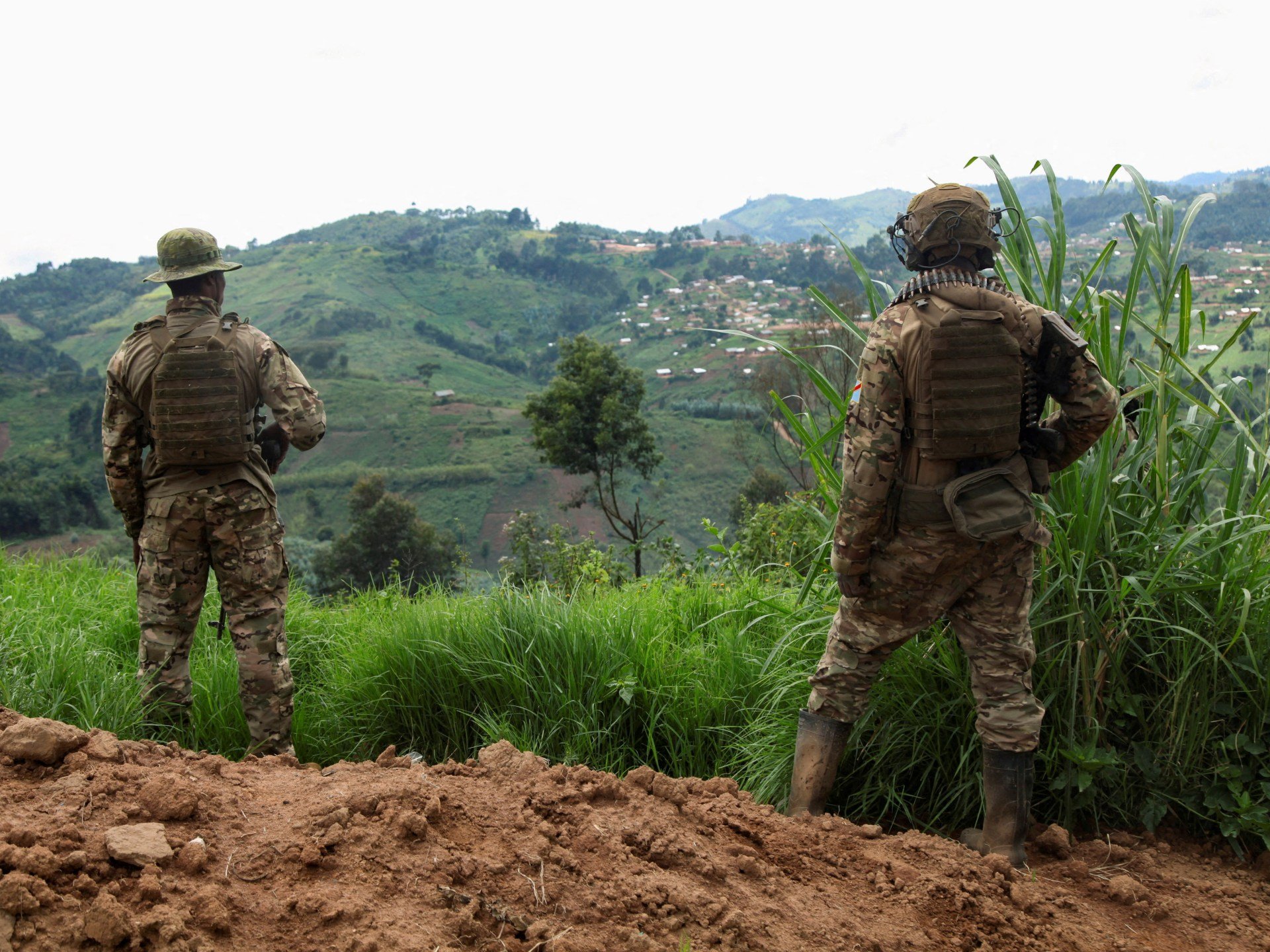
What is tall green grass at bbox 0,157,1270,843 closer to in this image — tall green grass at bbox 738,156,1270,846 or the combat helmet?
tall green grass at bbox 738,156,1270,846

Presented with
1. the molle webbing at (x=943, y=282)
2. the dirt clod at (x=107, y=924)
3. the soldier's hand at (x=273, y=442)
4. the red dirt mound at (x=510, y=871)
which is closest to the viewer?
the dirt clod at (x=107, y=924)

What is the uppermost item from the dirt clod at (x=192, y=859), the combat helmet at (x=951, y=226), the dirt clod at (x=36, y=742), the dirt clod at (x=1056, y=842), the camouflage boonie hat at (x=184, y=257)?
the camouflage boonie hat at (x=184, y=257)

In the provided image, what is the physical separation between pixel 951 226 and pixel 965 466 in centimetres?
64

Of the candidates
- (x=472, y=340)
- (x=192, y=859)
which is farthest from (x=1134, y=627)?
(x=472, y=340)

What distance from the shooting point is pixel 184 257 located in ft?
10.6

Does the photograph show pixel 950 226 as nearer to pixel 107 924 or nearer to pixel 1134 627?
pixel 1134 627

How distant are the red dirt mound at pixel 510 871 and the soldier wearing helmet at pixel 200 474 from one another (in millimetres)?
843

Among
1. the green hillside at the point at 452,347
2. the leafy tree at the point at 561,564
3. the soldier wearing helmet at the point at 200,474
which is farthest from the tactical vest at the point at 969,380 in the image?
the green hillside at the point at 452,347

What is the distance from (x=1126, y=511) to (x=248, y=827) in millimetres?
2499

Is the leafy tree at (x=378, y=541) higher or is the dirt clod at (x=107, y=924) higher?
the dirt clod at (x=107, y=924)

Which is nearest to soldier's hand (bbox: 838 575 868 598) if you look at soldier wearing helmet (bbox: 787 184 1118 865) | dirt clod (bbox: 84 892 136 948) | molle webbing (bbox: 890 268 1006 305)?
soldier wearing helmet (bbox: 787 184 1118 865)

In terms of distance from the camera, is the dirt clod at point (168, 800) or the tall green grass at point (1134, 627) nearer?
the dirt clod at point (168, 800)

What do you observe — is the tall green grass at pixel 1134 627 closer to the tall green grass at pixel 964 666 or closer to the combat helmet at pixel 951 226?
the tall green grass at pixel 964 666

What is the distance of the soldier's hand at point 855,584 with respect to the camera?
246cm
